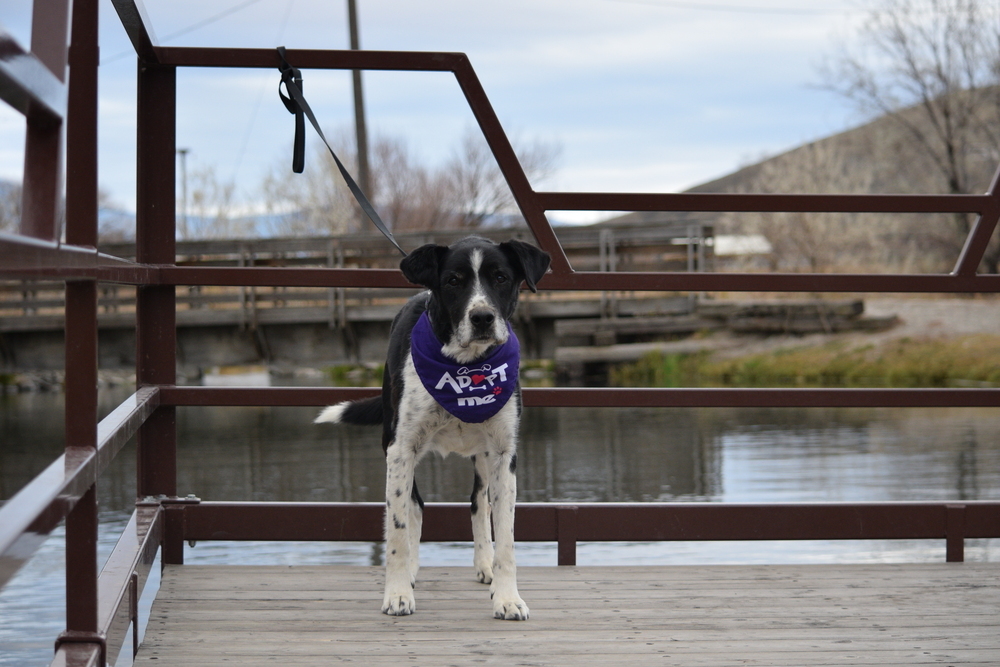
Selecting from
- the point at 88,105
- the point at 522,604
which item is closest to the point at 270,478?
the point at 522,604

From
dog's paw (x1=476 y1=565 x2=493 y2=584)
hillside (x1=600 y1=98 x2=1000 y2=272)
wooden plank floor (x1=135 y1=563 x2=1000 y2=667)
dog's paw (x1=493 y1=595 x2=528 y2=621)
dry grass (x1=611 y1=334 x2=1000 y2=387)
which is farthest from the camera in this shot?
hillside (x1=600 y1=98 x2=1000 y2=272)

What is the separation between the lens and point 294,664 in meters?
2.62

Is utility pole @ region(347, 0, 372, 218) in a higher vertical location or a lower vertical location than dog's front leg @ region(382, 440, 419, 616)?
higher

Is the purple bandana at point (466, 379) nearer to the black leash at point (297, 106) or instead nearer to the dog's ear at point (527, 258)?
the dog's ear at point (527, 258)

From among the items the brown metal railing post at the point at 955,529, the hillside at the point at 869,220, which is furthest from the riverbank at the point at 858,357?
the brown metal railing post at the point at 955,529

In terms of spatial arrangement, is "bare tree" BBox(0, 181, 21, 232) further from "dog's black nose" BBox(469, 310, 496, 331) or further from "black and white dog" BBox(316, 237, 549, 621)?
"dog's black nose" BBox(469, 310, 496, 331)

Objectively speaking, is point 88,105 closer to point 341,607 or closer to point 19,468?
point 341,607

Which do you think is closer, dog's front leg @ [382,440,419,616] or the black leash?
dog's front leg @ [382,440,419,616]

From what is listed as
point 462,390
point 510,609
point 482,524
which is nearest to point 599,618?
point 510,609

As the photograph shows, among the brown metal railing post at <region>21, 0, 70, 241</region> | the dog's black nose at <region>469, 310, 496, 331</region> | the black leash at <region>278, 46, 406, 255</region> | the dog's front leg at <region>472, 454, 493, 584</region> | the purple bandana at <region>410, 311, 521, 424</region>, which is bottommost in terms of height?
the dog's front leg at <region>472, 454, 493, 584</region>

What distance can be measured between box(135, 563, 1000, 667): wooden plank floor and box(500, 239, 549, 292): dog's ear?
3.37ft

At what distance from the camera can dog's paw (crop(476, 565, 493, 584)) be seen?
3.47 metres

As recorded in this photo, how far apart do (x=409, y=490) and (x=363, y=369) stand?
20.7m

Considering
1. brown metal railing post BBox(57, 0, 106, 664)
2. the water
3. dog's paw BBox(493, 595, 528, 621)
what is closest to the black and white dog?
dog's paw BBox(493, 595, 528, 621)
